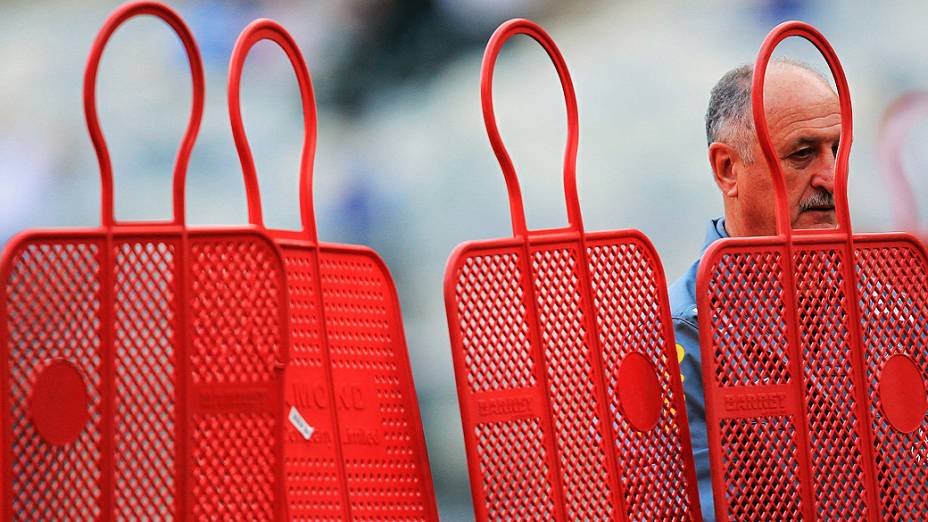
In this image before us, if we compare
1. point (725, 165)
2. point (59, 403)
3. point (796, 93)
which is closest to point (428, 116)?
point (725, 165)

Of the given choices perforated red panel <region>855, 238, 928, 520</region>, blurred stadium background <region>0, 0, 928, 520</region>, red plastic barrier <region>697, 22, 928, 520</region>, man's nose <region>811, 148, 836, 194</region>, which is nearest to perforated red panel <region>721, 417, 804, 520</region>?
red plastic barrier <region>697, 22, 928, 520</region>

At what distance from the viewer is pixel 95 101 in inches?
40.2

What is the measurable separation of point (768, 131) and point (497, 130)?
1.14 ft

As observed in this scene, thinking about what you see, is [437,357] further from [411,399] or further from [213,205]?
[411,399]

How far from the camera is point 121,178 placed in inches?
116

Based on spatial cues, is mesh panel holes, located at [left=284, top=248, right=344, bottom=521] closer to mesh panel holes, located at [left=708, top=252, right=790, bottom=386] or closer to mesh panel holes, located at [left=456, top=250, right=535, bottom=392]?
mesh panel holes, located at [left=456, top=250, right=535, bottom=392]

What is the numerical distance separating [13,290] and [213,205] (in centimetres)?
207

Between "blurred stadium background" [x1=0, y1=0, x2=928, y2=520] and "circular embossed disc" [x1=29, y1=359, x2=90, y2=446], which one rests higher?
"blurred stadium background" [x1=0, y1=0, x2=928, y2=520]

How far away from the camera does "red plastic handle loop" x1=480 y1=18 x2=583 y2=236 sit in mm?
1195

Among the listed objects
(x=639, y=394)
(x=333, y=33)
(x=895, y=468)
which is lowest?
(x=895, y=468)

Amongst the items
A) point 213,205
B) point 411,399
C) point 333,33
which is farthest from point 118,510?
point 333,33

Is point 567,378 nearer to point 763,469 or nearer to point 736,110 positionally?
point 763,469

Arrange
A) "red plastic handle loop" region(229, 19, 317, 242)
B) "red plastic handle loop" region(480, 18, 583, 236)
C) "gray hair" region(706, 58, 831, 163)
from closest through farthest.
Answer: "red plastic handle loop" region(229, 19, 317, 242), "red plastic handle loop" region(480, 18, 583, 236), "gray hair" region(706, 58, 831, 163)

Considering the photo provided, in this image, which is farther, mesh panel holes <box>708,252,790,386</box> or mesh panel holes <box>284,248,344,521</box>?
mesh panel holes <box>708,252,790,386</box>
